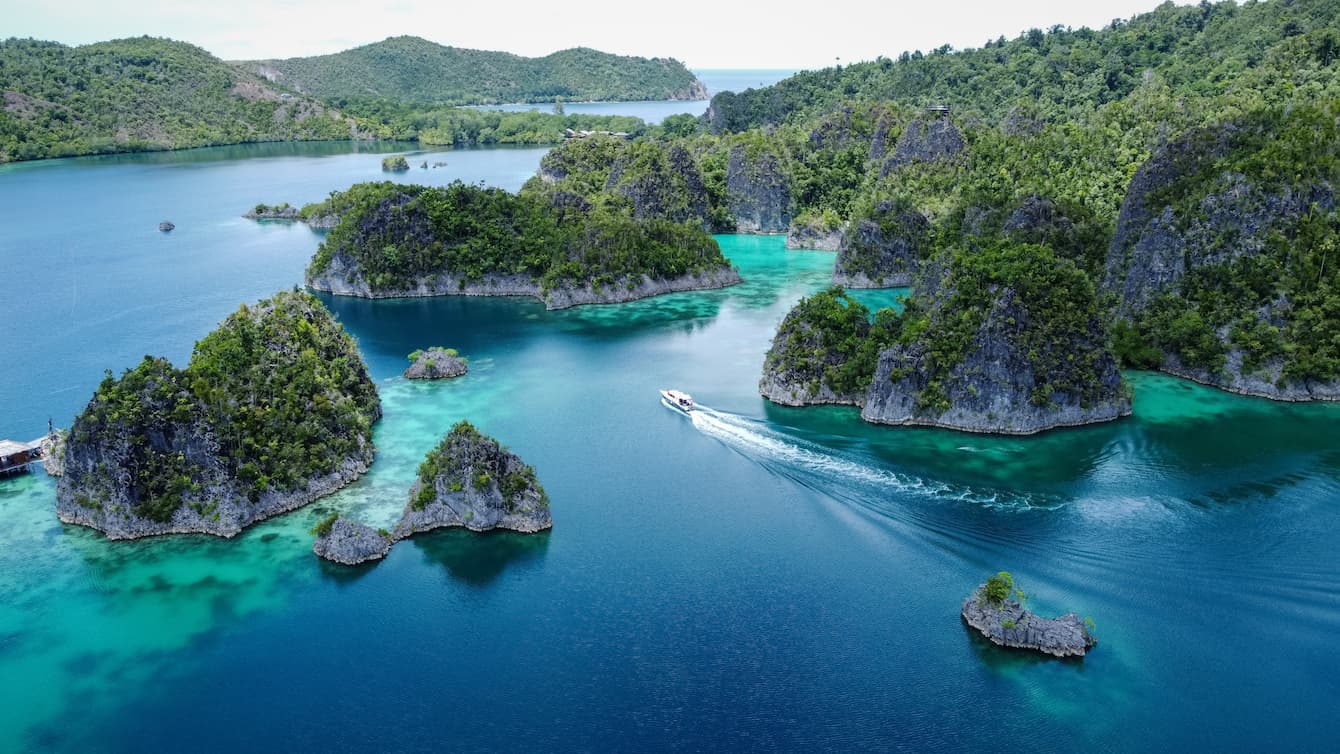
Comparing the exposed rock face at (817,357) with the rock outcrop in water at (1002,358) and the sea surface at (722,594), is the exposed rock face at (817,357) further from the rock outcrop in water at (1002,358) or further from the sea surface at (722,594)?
the sea surface at (722,594)

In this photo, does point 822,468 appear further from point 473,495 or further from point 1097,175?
point 1097,175

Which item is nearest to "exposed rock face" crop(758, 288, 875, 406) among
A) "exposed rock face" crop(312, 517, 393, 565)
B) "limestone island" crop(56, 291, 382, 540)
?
"limestone island" crop(56, 291, 382, 540)

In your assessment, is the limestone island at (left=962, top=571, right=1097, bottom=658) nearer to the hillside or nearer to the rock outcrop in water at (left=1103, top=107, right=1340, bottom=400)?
the hillside

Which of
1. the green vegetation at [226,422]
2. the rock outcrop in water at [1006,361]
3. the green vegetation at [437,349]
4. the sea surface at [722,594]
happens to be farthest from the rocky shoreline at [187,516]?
the rock outcrop in water at [1006,361]

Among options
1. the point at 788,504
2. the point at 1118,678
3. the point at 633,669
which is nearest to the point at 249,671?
the point at 633,669

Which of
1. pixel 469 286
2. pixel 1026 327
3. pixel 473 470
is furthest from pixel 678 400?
pixel 469 286

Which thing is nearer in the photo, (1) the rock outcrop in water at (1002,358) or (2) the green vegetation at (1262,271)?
(1) the rock outcrop in water at (1002,358)
